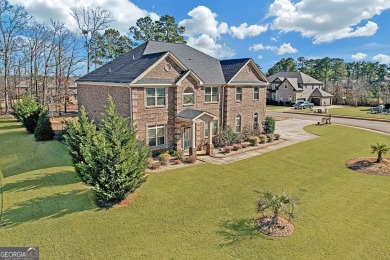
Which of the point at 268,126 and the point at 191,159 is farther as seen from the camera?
the point at 268,126

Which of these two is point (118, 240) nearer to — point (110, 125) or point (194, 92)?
point (110, 125)

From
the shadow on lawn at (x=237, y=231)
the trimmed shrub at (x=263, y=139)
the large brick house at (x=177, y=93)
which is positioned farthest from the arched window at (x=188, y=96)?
the shadow on lawn at (x=237, y=231)

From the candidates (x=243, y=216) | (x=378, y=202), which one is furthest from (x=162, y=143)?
(x=378, y=202)

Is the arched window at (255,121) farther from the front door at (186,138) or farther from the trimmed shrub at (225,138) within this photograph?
the front door at (186,138)

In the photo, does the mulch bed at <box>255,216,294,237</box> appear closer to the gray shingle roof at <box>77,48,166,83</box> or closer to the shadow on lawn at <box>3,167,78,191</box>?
the shadow on lawn at <box>3,167,78,191</box>

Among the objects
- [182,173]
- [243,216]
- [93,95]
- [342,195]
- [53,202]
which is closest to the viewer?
[243,216]

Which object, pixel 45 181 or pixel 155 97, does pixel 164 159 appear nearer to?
pixel 155 97

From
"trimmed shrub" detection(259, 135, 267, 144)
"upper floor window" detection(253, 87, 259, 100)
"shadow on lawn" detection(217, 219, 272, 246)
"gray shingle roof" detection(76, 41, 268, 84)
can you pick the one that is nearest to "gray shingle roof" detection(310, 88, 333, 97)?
"upper floor window" detection(253, 87, 259, 100)

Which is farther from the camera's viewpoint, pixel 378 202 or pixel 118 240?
pixel 378 202

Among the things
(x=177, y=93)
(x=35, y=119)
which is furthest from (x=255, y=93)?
(x=35, y=119)
